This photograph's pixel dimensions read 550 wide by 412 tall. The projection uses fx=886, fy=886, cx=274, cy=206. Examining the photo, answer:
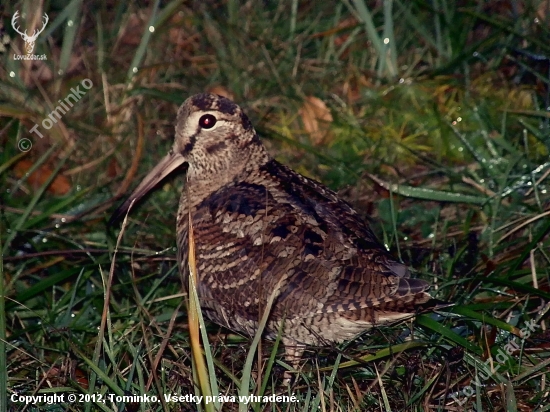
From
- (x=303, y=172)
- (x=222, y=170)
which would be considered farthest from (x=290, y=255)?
(x=303, y=172)

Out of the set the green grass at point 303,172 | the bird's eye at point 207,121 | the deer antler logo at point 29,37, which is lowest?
the green grass at point 303,172

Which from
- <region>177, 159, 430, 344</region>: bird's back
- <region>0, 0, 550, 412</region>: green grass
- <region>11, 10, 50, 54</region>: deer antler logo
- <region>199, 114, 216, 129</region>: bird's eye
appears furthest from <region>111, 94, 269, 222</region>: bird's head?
<region>11, 10, 50, 54</region>: deer antler logo

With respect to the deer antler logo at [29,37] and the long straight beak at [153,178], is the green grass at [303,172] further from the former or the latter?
the long straight beak at [153,178]

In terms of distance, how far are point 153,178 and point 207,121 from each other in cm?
54

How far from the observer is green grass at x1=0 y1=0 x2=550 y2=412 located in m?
3.69

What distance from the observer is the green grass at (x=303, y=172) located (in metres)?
3.69

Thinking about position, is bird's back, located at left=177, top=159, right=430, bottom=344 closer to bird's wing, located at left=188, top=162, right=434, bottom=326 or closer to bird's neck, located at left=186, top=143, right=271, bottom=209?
bird's wing, located at left=188, top=162, right=434, bottom=326

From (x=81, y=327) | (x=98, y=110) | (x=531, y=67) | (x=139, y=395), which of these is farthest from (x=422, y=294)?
(x=98, y=110)

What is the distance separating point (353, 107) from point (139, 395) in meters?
3.15

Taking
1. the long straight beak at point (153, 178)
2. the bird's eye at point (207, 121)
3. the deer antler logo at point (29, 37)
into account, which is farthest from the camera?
the deer antler logo at point (29, 37)

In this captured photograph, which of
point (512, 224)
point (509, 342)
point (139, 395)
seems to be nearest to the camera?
point (139, 395)

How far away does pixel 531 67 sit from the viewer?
235 inches

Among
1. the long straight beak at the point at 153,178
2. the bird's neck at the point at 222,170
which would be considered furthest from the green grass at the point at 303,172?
the bird's neck at the point at 222,170

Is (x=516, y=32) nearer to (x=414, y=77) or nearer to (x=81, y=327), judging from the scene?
(x=414, y=77)
